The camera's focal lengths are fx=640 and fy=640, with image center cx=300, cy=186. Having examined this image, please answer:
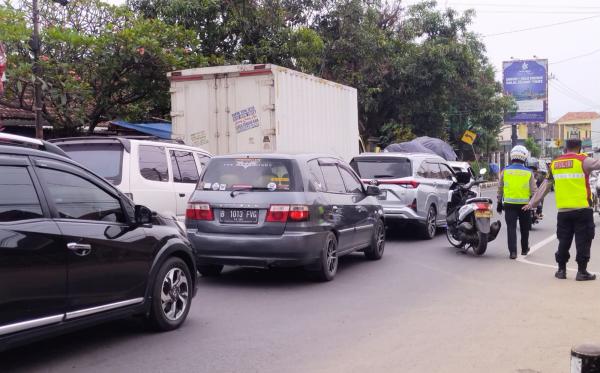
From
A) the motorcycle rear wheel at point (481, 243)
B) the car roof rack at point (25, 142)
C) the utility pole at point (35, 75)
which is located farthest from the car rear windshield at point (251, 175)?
the utility pole at point (35, 75)

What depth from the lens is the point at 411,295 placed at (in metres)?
7.58

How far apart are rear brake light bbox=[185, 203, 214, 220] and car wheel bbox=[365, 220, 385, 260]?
310cm

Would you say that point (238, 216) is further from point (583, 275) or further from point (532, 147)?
point (532, 147)

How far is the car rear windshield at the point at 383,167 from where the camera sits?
12484 millimetres

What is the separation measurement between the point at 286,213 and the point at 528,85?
1551 inches

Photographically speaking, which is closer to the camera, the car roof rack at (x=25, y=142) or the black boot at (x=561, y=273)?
the car roof rack at (x=25, y=142)

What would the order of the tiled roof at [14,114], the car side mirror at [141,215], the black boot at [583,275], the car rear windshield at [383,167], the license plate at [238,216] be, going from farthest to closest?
the tiled roof at [14,114] → the car rear windshield at [383,167] → the black boot at [583,275] → the license plate at [238,216] → the car side mirror at [141,215]

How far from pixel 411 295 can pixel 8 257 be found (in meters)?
4.76

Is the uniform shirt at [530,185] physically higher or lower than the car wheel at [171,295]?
higher

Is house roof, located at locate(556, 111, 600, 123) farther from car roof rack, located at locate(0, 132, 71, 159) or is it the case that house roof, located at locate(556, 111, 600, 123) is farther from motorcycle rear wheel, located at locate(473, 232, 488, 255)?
car roof rack, located at locate(0, 132, 71, 159)

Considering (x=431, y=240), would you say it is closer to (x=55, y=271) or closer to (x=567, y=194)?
(x=567, y=194)

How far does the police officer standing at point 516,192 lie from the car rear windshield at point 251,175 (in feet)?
13.2

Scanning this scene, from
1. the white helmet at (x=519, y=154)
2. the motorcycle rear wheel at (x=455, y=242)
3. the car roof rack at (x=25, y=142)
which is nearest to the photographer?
the car roof rack at (x=25, y=142)

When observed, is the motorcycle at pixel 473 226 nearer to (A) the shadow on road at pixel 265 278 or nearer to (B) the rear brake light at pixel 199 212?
(A) the shadow on road at pixel 265 278
